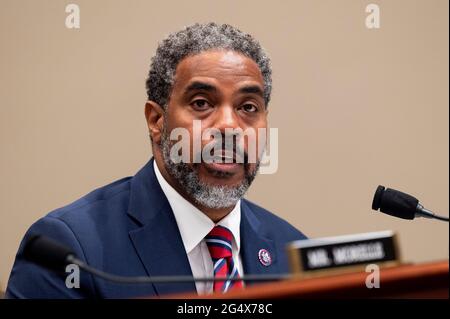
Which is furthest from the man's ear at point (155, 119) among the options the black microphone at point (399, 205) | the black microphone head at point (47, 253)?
the black microphone head at point (47, 253)

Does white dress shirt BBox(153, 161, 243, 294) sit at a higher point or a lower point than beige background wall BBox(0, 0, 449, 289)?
lower

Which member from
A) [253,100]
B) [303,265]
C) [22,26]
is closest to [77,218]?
[253,100]

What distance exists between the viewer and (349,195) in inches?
117

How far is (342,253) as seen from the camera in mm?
1164

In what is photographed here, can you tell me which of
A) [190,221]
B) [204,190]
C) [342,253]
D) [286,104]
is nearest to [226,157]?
[204,190]

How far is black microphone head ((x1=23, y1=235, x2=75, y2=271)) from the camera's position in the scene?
1.15 meters

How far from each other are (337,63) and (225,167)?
4.24 feet

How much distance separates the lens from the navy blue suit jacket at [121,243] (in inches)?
65.3

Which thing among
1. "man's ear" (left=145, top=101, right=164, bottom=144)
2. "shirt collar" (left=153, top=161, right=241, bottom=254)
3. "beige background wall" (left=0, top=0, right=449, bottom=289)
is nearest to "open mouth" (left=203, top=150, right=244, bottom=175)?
"shirt collar" (left=153, top=161, right=241, bottom=254)

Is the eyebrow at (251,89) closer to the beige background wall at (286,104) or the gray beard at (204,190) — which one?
the gray beard at (204,190)

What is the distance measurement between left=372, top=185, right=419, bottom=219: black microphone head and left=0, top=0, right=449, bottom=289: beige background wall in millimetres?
1299

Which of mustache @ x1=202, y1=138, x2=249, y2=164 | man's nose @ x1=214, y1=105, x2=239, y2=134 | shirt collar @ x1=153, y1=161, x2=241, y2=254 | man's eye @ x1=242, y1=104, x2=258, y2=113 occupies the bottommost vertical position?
shirt collar @ x1=153, y1=161, x2=241, y2=254

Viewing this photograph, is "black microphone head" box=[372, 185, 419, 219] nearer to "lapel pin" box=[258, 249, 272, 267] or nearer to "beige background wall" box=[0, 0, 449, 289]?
"lapel pin" box=[258, 249, 272, 267]
